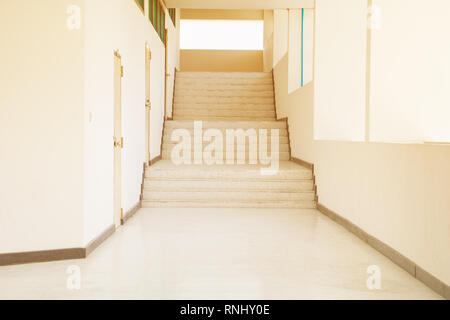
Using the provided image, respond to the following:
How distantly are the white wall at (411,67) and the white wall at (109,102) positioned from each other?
2.83m

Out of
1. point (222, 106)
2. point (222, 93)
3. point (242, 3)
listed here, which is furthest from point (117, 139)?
point (222, 93)

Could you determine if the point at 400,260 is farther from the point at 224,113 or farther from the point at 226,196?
the point at 224,113

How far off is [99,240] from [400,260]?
2707 mm

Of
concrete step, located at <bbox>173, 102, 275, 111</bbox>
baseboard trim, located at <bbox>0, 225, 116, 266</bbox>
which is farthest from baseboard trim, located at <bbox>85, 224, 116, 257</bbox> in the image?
concrete step, located at <bbox>173, 102, 275, 111</bbox>

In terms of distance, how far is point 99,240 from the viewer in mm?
4004

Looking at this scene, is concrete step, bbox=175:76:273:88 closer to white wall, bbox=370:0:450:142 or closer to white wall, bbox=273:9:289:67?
white wall, bbox=273:9:289:67

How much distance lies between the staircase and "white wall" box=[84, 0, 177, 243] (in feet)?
1.96

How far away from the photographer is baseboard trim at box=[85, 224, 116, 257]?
367 cm

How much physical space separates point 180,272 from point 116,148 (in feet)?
6.67

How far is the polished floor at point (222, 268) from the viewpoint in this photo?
2.82m

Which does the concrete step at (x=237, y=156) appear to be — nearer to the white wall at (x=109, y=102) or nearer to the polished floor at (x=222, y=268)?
the white wall at (x=109, y=102)

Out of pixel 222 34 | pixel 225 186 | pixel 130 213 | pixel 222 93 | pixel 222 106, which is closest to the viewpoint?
pixel 130 213
